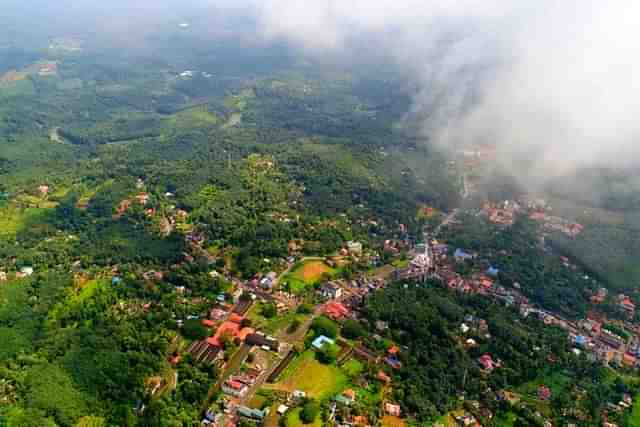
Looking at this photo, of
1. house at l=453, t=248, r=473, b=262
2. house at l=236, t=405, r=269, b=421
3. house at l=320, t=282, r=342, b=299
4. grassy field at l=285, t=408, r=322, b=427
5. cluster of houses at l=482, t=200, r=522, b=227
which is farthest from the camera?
cluster of houses at l=482, t=200, r=522, b=227

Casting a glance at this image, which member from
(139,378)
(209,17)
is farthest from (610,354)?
(209,17)

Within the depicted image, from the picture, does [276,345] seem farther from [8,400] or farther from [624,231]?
[624,231]

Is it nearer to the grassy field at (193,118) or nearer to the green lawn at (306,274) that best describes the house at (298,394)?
the green lawn at (306,274)

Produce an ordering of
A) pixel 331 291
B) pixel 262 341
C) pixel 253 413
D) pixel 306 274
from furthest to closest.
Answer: pixel 306 274
pixel 331 291
pixel 262 341
pixel 253 413

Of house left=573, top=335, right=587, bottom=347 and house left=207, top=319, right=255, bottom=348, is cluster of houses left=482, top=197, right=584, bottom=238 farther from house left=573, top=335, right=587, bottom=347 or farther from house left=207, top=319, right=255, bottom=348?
house left=207, top=319, right=255, bottom=348

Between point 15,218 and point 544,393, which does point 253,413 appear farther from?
point 15,218

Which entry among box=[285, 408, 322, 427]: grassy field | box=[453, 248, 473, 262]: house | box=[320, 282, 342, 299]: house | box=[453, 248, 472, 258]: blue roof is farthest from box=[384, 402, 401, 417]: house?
box=[453, 248, 472, 258]: blue roof

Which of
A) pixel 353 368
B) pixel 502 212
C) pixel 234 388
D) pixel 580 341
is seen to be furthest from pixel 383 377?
pixel 502 212
